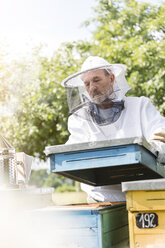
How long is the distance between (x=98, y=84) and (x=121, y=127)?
1.15 ft

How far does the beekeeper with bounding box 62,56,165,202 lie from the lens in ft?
7.71

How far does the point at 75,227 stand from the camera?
5.37 ft

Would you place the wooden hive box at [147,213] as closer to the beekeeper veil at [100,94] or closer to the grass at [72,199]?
the beekeeper veil at [100,94]

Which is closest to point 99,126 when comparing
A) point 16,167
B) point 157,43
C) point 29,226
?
point 16,167

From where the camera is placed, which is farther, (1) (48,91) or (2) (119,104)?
(1) (48,91)

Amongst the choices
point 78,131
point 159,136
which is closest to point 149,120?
point 159,136

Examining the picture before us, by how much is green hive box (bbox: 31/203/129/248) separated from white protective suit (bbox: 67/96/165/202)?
0.70m

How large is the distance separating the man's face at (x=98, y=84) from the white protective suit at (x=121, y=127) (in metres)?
0.15

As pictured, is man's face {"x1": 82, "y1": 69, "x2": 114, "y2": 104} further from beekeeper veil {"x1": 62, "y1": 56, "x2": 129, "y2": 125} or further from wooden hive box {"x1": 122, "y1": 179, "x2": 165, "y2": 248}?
wooden hive box {"x1": 122, "y1": 179, "x2": 165, "y2": 248}

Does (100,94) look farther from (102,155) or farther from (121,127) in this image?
(102,155)

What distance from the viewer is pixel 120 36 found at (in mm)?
9719

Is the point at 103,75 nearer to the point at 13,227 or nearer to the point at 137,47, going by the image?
Result: the point at 13,227

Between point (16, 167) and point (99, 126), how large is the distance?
0.61m

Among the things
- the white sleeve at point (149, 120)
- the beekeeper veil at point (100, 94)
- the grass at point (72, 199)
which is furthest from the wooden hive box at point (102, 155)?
the grass at point (72, 199)
